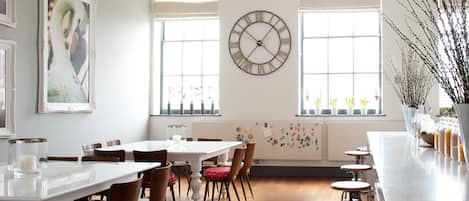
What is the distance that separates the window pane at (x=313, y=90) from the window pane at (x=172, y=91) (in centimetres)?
207

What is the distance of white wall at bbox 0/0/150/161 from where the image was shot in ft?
19.0

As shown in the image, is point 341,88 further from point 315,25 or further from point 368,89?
point 315,25

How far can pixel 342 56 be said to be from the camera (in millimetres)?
9031

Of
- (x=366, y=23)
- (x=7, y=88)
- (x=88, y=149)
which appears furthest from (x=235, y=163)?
(x=366, y=23)

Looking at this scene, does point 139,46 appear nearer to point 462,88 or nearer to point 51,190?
point 51,190

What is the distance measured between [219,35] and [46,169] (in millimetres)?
5719

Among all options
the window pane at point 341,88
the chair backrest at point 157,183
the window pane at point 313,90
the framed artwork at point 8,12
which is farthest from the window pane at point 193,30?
the chair backrest at point 157,183

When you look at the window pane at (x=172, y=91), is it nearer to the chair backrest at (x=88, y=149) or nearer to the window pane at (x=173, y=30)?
the window pane at (x=173, y=30)

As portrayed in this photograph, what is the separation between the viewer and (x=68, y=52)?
661cm

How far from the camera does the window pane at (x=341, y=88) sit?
8984 mm

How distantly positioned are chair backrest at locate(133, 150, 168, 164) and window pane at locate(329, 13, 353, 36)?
4.67 meters

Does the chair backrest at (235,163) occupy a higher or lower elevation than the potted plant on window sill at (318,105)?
lower

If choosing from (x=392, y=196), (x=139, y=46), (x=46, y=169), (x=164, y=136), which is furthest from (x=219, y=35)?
(x=392, y=196)

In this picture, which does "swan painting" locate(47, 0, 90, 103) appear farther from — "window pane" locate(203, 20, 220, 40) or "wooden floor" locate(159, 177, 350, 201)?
"window pane" locate(203, 20, 220, 40)
